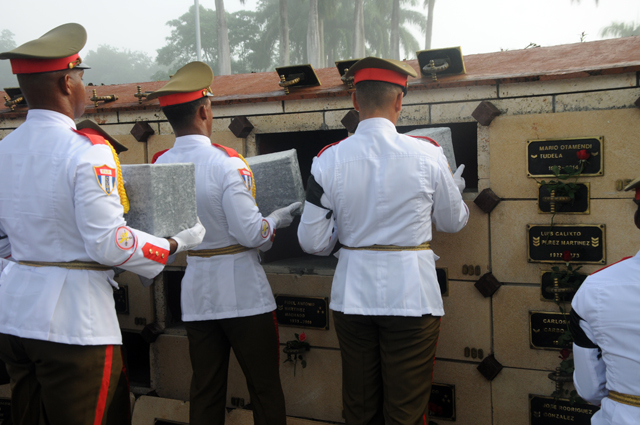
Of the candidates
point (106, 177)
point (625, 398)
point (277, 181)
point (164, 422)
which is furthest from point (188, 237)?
point (164, 422)

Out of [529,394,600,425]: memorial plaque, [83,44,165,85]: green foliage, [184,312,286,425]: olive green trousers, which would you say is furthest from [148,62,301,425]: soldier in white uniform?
[83,44,165,85]: green foliage

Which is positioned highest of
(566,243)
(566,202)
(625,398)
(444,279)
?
(566,202)

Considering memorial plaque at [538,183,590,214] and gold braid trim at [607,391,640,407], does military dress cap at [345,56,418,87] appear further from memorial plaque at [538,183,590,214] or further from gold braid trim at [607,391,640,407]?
gold braid trim at [607,391,640,407]

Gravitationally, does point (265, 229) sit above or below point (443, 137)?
below

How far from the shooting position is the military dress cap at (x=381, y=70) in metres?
2.31

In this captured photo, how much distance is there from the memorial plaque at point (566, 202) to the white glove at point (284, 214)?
4.61 feet

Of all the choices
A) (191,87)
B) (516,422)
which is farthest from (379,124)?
(516,422)

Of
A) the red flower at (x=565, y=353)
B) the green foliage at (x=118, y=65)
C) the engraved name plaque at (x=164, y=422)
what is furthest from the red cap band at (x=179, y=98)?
the green foliage at (x=118, y=65)

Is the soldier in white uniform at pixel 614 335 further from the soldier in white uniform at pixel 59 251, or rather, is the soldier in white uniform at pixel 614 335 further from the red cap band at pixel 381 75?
the soldier in white uniform at pixel 59 251

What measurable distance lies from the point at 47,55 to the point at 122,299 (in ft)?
7.88

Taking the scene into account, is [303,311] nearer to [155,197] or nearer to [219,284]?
[219,284]

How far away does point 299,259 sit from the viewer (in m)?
3.82

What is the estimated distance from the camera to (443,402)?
3086mm

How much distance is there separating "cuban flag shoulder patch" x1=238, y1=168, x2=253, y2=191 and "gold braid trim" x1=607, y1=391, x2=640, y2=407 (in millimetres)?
1852
